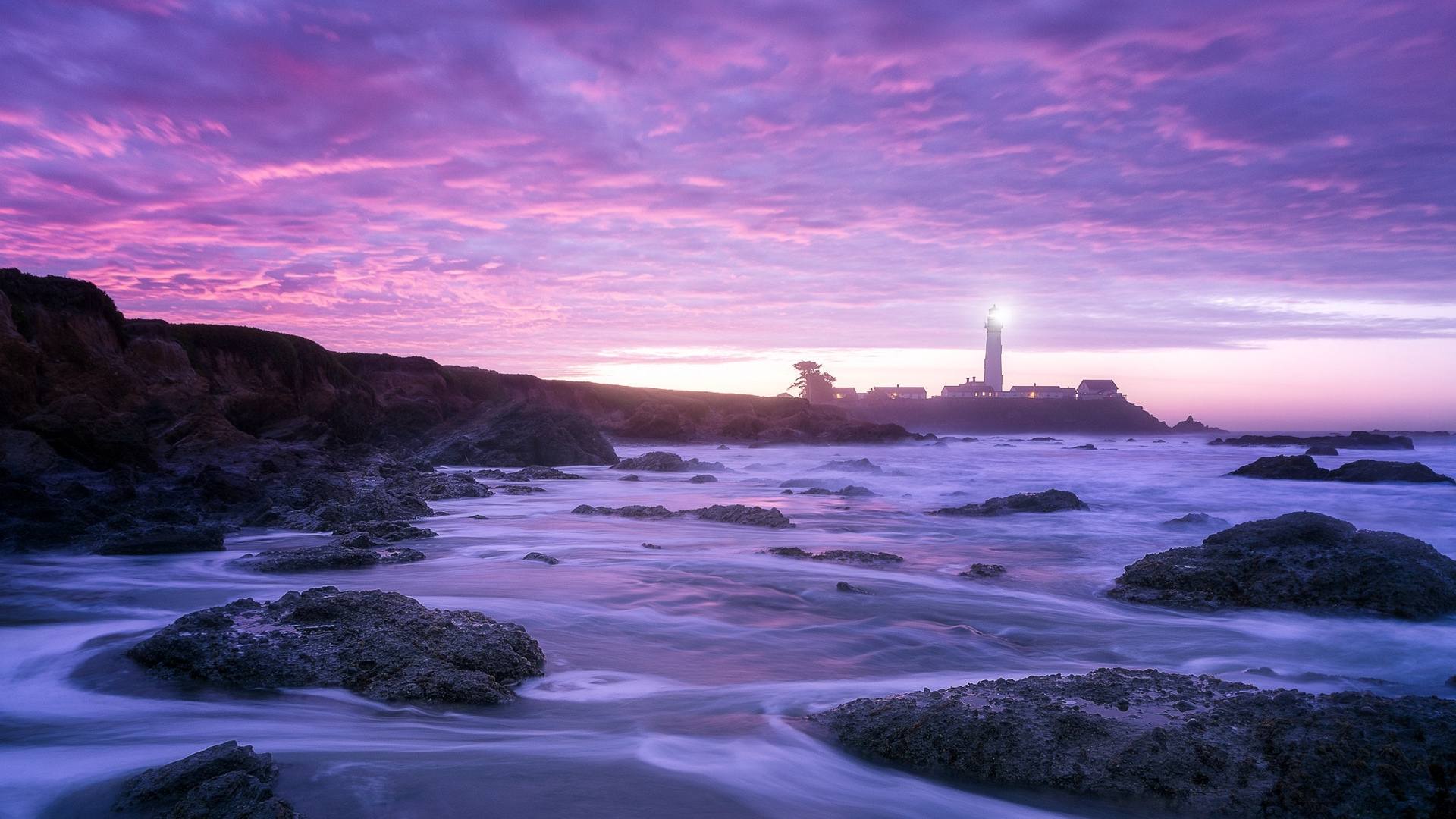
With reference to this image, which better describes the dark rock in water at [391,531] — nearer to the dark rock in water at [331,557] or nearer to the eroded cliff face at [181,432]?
the dark rock in water at [331,557]

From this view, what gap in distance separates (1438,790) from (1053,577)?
503 centimetres

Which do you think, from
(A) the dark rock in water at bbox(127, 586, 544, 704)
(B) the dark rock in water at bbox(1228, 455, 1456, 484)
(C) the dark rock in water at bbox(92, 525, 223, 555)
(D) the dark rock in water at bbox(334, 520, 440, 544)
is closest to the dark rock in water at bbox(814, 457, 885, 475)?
(B) the dark rock in water at bbox(1228, 455, 1456, 484)

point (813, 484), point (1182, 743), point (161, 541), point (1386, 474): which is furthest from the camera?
point (813, 484)

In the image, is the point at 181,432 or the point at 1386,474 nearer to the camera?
the point at 181,432

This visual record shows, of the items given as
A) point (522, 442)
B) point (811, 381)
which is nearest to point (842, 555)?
point (522, 442)

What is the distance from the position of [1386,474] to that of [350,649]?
19.4 meters

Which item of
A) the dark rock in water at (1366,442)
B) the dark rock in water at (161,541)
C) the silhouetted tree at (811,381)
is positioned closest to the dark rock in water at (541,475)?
the dark rock in water at (161,541)

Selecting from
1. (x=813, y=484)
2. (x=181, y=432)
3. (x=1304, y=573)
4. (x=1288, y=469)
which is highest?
(x=181, y=432)

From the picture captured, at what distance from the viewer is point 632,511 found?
433 inches

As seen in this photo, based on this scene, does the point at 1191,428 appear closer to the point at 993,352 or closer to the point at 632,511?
the point at 993,352

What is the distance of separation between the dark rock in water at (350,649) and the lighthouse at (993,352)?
97.2 meters

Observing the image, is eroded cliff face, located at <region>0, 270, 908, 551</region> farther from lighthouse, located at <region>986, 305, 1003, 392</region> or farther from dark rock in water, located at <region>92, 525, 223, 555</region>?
lighthouse, located at <region>986, 305, 1003, 392</region>

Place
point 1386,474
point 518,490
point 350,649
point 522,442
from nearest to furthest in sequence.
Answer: point 350,649
point 518,490
point 1386,474
point 522,442

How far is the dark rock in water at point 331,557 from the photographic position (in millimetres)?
6281
